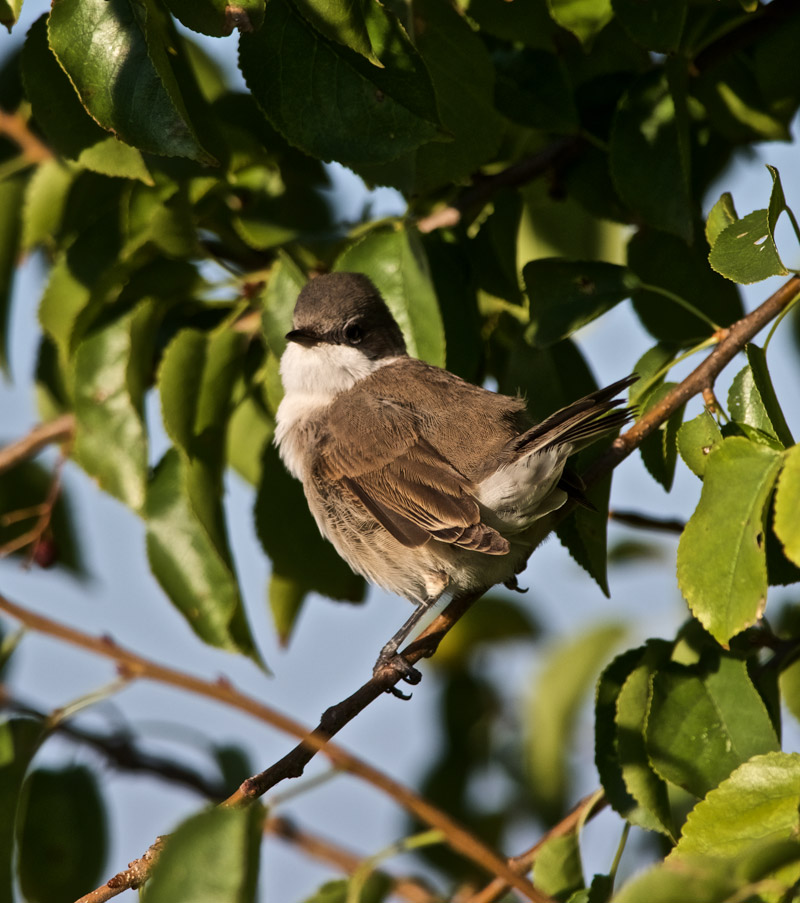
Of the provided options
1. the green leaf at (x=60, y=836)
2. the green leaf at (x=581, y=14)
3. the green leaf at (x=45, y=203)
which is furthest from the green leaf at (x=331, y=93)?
the green leaf at (x=60, y=836)

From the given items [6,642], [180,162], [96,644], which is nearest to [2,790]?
[6,642]

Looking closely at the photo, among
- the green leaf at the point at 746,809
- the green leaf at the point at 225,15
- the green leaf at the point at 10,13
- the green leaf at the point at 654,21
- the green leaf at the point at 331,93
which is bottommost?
the green leaf at the point at 746,809

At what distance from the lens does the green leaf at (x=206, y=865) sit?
1.67m

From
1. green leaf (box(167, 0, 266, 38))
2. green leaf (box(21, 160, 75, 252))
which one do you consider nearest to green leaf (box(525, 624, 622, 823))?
green leaf (box(21, 160, 75, 252))

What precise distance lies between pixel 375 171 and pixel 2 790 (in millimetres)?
1837

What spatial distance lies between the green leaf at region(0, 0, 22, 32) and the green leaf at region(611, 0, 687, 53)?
140 centimetres

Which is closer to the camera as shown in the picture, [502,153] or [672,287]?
[672,287]

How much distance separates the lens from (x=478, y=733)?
4.22m

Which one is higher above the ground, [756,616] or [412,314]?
[412,314]

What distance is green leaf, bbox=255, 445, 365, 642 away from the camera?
363cm

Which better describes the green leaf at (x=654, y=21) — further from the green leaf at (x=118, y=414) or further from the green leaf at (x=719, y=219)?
the green leaf at (x=118, y=414)

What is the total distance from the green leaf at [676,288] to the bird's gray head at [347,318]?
33.2 inches

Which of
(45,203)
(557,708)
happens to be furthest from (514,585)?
(45,203)

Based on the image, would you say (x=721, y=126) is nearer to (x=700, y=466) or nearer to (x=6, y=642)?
(x=700, y=466)
